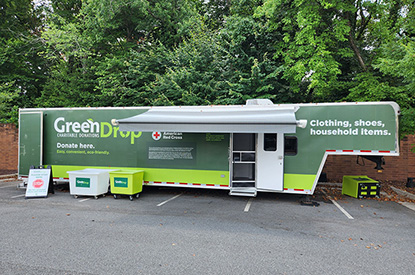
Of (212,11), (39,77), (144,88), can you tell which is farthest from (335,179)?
(39,77)

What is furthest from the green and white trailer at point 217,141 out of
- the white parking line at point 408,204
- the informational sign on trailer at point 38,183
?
the white parking line at point 408,204

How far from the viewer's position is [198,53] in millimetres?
12688

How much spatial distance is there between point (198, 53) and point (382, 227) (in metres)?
10.1

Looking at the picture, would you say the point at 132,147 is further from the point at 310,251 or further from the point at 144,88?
the point at 310,251

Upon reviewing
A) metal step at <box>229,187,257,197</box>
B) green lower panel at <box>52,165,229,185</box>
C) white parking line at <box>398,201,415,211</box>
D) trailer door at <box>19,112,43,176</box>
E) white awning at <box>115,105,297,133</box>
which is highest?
white awning at <box>115,105,297,133</box>

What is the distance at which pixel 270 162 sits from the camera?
320 inches

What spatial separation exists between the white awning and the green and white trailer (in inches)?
1.1

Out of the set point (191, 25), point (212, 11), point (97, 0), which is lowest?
point (191, 25)

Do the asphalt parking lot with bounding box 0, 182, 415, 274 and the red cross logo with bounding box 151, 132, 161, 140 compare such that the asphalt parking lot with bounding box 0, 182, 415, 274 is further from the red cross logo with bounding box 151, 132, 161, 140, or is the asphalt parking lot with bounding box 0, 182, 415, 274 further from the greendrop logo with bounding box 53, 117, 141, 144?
the greendrop logo with bounding box 53, 117, 141, 144

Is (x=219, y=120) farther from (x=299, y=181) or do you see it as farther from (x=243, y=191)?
(x=299, y=181)

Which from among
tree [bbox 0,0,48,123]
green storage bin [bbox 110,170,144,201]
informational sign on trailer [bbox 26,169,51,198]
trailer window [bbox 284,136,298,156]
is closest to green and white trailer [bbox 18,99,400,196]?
trailer window [bbox 284,136,298,156]

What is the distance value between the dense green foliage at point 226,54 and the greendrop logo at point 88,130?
3561 millimetres

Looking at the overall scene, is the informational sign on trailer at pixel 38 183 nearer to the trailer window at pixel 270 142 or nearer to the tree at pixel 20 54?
the trailer window at pixel 270 142

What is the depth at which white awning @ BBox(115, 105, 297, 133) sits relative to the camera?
6.98 meters
